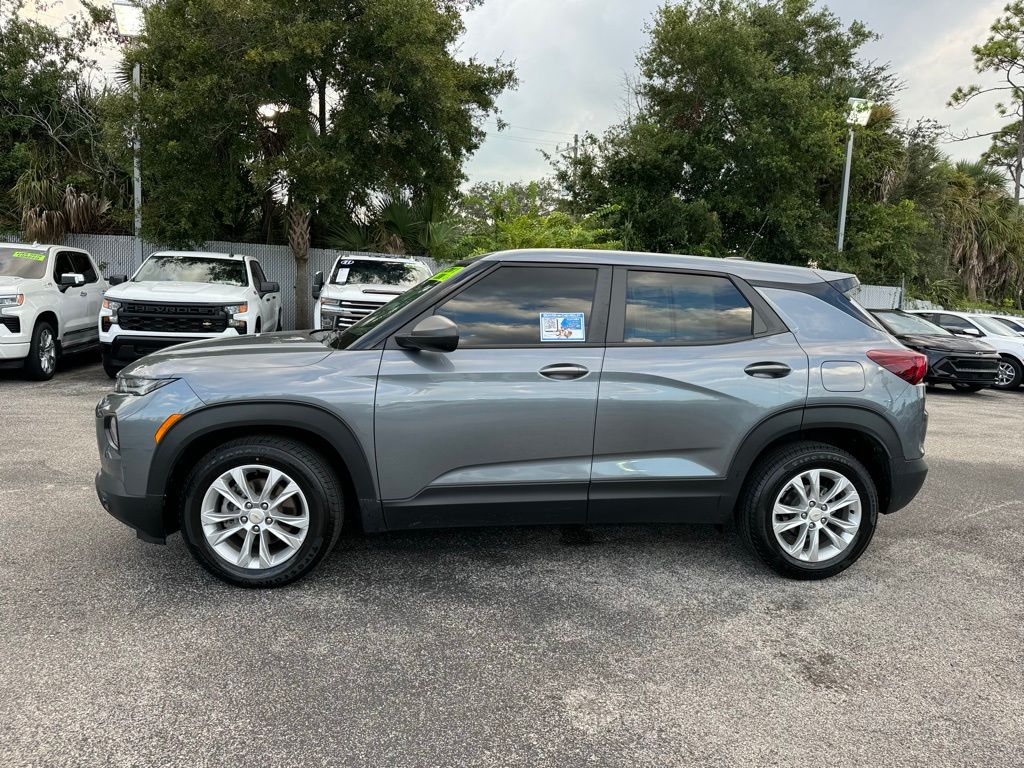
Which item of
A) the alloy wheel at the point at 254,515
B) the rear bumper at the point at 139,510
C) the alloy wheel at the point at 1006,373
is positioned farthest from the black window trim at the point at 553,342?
the alloy wheel at the point at 1006,373

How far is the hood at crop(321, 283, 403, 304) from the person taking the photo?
426 inches

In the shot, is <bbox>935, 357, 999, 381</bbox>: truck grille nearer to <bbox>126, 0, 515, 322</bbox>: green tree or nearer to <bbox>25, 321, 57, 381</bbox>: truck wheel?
<bbox>126, 0, 515, 322</bbox>: green tree

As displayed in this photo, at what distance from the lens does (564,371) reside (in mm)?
3615

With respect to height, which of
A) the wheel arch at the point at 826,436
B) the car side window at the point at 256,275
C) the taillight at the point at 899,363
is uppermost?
the car side window at the point at 256,275

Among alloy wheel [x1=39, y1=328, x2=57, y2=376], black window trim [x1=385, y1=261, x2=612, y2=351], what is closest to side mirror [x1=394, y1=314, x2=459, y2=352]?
black window trim [x1=385, y1=261, x2=612, y2=351]

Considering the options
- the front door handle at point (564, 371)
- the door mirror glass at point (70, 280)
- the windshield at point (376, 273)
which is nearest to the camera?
the front door handle at point (564, 371)

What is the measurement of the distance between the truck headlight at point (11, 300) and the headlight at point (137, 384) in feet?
22.6

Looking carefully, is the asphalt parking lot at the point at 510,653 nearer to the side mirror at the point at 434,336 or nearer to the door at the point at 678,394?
the door at the point at 678,394

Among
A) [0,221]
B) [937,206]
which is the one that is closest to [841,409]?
[0,221]

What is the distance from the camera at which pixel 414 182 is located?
1520 centimetres

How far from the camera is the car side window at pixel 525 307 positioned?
12.0 feet

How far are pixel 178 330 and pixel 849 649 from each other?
8.48 meters

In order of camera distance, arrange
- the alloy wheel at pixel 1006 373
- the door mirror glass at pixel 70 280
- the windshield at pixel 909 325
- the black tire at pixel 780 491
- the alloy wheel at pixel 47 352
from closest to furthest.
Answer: the black tire at pixel 780 491, the alloy wheel at pixel 47 352, the door mirror glass at pixel 70 280, the windshield at pixel 909 325, the alloy wheel at pixel 1006 373

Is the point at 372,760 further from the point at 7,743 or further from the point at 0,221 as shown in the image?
the point at 0,221
